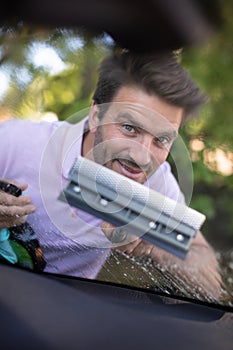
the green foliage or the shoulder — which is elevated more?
the green foliage

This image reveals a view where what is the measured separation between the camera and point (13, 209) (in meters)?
1.75

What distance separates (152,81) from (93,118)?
18cm

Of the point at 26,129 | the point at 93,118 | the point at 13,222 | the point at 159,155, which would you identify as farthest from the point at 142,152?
the point at 13,222

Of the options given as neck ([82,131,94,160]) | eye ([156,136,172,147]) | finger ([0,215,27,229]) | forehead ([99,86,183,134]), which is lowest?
finger ([0,215,27,229])

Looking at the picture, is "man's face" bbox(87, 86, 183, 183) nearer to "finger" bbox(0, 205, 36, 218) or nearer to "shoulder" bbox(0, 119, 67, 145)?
"shoulder" bbox(0, 119, 67, 145)

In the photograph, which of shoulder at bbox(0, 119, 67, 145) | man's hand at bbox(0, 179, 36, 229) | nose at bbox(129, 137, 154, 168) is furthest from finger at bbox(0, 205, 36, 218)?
nose at bbox(129, 137, 154, 168)

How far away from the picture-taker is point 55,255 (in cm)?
178

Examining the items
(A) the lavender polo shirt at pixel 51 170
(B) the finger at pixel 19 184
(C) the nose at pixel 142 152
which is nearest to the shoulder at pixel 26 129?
(A) the lavender polo shirt at pixel 51 170

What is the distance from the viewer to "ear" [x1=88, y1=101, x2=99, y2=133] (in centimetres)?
165

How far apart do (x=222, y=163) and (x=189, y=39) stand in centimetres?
37

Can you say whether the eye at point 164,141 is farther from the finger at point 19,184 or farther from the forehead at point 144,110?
the finger at point 19,184

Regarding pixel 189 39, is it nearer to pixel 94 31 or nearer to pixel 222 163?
pixel 94 31

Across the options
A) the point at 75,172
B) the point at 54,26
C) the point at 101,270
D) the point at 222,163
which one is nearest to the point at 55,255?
the point at 101,270

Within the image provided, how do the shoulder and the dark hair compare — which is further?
the shoulder
